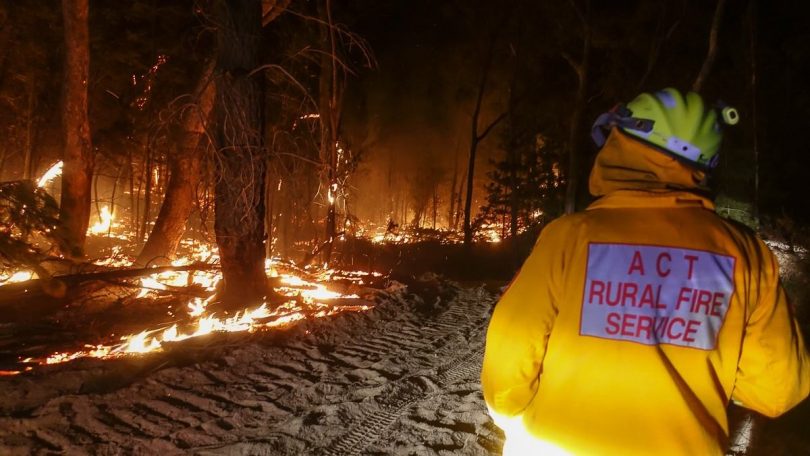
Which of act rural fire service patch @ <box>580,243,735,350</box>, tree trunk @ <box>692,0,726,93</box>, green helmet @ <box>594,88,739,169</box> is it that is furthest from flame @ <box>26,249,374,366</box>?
tree trunk @ <box>692,0,726,93</box>

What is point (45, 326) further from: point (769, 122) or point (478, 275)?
point (769, 122)

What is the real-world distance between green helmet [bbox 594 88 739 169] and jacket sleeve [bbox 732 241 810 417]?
36 cm

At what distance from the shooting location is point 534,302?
168cm

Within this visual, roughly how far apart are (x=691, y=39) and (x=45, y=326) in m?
21.1

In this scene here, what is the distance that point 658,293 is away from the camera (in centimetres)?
163

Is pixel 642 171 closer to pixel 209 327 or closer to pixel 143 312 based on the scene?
pixel 209 327

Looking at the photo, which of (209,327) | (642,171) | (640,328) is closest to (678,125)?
(642,171)

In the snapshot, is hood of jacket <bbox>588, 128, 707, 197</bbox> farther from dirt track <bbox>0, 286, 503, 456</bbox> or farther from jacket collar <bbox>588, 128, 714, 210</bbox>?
dirt track <bbox>0, 286, 503, 456</bbox>

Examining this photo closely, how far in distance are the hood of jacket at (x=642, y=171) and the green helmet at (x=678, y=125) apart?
0.09 feet

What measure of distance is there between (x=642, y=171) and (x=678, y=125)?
0.58 ft

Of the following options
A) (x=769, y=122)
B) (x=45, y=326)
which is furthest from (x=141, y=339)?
(x=769, y=122)

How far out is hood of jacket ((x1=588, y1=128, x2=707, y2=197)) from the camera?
5.52 feet

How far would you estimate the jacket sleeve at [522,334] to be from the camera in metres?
1.67

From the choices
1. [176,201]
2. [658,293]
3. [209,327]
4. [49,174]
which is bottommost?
[209,327]
